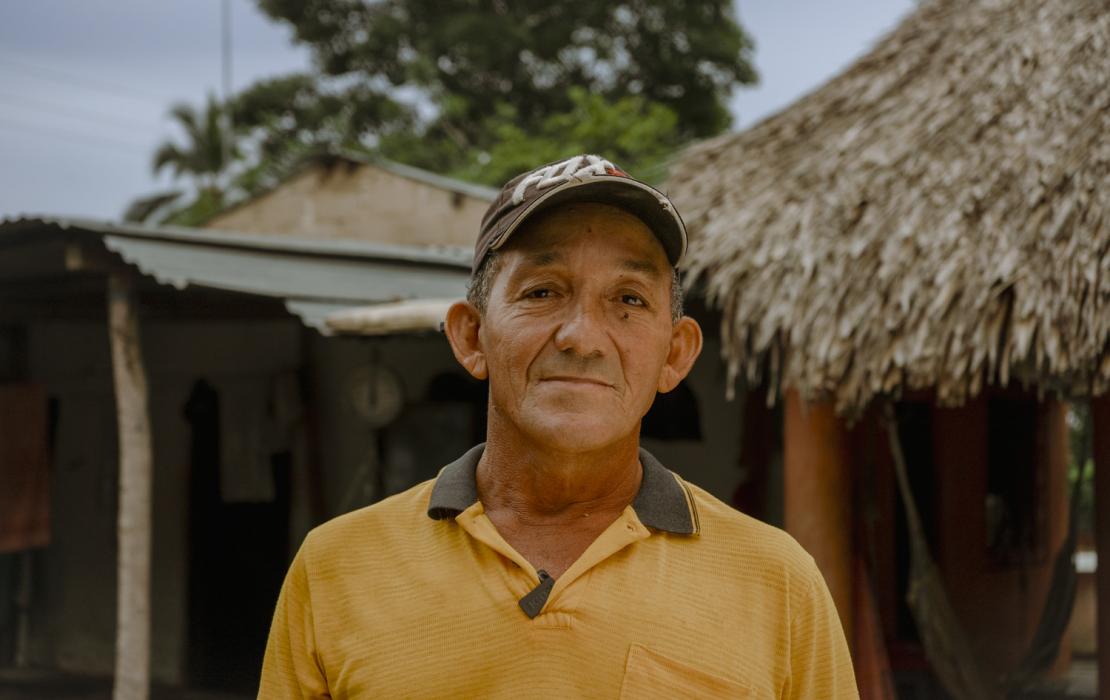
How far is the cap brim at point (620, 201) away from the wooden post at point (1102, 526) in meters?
4.09

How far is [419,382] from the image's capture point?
22.9 feet

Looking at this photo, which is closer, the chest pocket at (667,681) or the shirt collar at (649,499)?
the chest pocket at (667,681)

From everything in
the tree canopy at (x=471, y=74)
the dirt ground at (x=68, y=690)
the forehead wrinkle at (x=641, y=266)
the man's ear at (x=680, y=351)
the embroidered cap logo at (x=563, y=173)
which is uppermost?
the tree canopy at (x=471, y=74)

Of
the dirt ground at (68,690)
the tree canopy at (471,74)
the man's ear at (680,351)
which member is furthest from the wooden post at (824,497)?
the tree canopy at (471,74)

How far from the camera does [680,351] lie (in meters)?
1.66

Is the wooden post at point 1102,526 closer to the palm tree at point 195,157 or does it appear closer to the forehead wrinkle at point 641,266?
the forehead wrinkle at point 641,266

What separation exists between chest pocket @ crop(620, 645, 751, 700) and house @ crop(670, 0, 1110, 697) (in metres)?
3.06

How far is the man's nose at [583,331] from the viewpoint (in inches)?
56.4

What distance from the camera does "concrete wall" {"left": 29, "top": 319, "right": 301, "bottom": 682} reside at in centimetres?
753

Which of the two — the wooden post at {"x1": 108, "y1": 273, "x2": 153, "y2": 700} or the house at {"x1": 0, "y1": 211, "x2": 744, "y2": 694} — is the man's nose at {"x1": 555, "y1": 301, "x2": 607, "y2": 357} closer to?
the house at {"x1": 0, "y1": 211, "x2": 744, "y2": 694}

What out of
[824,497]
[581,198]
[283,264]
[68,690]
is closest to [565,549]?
[581,198]

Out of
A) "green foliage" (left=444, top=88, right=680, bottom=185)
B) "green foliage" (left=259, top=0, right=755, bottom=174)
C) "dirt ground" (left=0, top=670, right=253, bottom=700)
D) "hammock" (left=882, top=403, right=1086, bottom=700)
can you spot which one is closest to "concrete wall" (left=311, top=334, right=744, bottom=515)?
"hammock" (left=882, top=403, right=1086, bottom=700)

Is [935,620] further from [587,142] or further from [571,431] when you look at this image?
[587,142]

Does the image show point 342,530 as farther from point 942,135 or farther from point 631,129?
point 631,129
